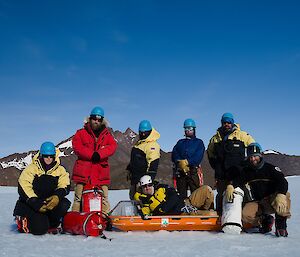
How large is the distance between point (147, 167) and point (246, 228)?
6.64 ft

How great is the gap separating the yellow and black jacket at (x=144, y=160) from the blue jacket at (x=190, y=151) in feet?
2.19

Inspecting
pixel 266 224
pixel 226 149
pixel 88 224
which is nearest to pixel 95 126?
pixel 88 224

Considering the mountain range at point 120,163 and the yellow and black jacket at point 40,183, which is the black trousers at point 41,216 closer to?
the yellow and black jacket at point 40,183

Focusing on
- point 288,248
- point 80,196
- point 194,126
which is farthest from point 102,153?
point 288,248

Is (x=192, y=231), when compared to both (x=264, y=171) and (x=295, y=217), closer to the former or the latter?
(x=264, y=171)

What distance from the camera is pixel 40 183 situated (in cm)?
593

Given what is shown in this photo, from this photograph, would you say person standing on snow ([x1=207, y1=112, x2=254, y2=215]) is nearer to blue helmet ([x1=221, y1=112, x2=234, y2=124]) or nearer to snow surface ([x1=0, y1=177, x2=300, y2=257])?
blue helmet ([x1=221, y1=112, x2=234, y2=124])

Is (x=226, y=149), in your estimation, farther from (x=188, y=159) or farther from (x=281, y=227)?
(x=281, y=227)

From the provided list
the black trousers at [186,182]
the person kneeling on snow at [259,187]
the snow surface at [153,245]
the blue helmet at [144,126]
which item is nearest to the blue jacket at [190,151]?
the black trousers at [186,182]

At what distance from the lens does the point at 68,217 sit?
18.9ft

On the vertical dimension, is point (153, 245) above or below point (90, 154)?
below

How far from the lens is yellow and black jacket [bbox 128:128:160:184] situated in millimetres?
6926

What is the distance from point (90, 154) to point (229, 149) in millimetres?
2469

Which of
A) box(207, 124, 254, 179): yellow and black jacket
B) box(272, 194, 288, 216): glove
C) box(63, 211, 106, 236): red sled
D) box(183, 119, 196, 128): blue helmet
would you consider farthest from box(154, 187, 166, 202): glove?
box(183, 119, 196, 128): blue helmet
